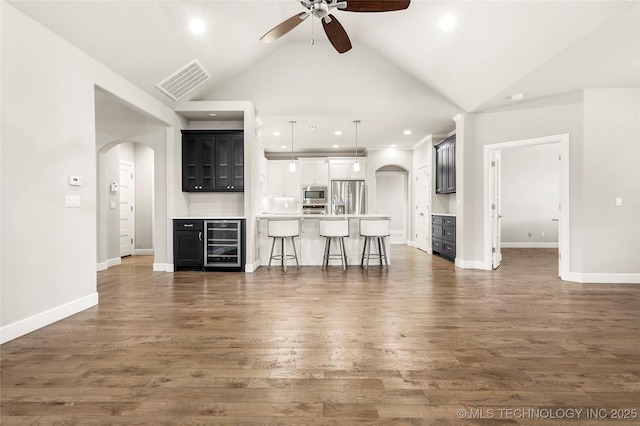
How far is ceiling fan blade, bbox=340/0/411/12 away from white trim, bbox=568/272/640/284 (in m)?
4.51

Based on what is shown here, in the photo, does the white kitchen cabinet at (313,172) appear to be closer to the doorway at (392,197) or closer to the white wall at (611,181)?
the doorway at (392,197)

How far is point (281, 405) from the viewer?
1.70 m

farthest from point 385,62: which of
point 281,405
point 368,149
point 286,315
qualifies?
point 281,405

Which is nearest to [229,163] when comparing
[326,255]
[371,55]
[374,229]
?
[326,255]

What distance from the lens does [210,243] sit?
5465 millimetres

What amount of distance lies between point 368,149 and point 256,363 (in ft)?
24.6

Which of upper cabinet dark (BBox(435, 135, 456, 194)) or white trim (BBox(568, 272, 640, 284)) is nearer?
white trim (BBox(568, 272, 640, 284))

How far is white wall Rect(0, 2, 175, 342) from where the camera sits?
261cm

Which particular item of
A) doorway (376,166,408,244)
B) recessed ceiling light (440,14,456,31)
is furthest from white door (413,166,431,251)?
recessed ceiling light (440,14,456,31)

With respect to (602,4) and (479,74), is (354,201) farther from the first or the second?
(602,4)

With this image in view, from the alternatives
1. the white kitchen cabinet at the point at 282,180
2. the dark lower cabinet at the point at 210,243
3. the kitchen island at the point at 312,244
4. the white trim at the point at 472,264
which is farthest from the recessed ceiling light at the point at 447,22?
the white kitchen cabinet at the point at 282,180

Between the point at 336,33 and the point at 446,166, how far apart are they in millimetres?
4312

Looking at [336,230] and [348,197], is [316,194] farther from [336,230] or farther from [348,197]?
[336,230]

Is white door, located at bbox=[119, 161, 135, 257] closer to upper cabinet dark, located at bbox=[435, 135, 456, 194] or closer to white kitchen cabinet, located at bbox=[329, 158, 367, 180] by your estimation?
white kitchen cabinet, located at bbox=[329, 158, 367, 180]
